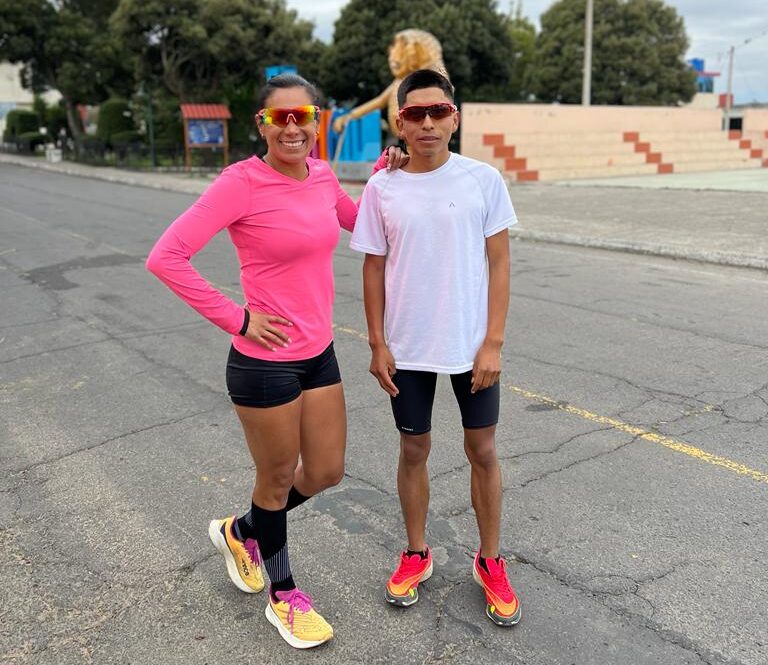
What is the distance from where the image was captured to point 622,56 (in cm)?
3897

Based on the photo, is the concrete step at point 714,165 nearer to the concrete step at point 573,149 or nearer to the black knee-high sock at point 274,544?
the concrete step at point 573,149

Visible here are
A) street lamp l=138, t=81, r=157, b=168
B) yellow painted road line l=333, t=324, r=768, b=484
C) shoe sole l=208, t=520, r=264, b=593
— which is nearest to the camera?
shoe sole l=208, t=520, r=264, b=593

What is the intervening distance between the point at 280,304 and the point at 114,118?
3987 centimetres

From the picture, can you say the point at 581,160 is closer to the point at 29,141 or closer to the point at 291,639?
the point at 291,639

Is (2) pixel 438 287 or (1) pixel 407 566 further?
(1) pixel 407 566

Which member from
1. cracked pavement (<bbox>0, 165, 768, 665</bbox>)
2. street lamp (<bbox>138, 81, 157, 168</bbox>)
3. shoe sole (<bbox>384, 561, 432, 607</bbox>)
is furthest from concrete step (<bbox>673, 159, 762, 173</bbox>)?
shoe sole (<bbox>384, 561, 432, 607</bbox>)

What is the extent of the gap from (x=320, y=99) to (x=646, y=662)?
7.07 ft

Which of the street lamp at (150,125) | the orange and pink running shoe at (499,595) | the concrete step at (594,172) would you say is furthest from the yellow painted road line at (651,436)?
the street lamp at (150,125)

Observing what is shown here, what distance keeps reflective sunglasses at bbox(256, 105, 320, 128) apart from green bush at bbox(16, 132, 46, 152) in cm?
4889

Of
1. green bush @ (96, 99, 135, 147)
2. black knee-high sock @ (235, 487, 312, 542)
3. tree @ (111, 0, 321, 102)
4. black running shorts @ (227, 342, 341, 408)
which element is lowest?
black knee-high sock @ (235, 487, 312, 542)

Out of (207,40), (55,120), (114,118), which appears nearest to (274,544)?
(207,40)

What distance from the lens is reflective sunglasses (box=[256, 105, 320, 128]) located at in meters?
2.42

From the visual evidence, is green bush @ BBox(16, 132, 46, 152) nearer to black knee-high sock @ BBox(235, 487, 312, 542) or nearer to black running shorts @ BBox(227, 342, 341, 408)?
black knee-high sock @ BBox(235, 487, 312, 542)

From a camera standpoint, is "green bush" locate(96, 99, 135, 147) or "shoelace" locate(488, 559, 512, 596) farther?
"green bush" locate(96, 99, 135, 147)
